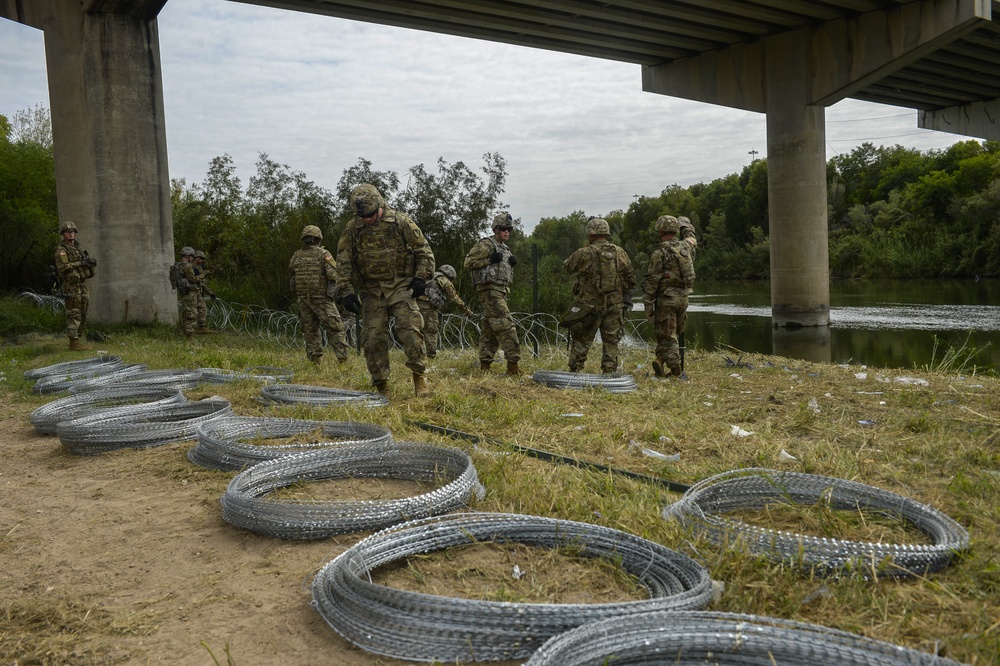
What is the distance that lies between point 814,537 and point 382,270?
16.8ft

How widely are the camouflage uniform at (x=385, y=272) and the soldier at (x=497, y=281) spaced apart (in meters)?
2.24

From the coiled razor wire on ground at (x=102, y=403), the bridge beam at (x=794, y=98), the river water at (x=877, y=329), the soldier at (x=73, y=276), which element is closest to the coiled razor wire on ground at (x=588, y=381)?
the coiled razor wire on ground at (x=102, y=403)

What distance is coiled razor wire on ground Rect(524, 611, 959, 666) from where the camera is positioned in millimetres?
2332

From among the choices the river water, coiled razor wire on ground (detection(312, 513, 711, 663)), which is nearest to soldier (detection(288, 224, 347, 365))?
the river water

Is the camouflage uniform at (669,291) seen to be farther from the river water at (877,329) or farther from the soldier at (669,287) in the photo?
the river water at (877,329)

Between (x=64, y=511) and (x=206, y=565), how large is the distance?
57.5 inches

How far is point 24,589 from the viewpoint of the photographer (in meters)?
3.33

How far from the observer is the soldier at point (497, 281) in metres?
9.84

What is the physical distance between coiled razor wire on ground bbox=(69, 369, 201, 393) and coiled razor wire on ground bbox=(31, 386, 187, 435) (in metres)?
0.23

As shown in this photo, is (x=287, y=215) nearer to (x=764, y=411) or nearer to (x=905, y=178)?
(x=764, y=411)

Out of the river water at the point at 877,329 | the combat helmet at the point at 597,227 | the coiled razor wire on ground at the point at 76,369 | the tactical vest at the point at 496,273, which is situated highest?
the combat helmet at the point at 597,227

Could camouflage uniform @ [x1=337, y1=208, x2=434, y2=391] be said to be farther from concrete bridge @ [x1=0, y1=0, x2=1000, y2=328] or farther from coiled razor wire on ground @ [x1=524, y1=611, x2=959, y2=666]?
concrete bridge @ [x1=0, y1=0, x2=1000, y2=328]

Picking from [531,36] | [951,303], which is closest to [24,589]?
[531,36]

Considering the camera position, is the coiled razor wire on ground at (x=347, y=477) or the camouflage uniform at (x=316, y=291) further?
the camouflage uniform at (x=316, y=291)
